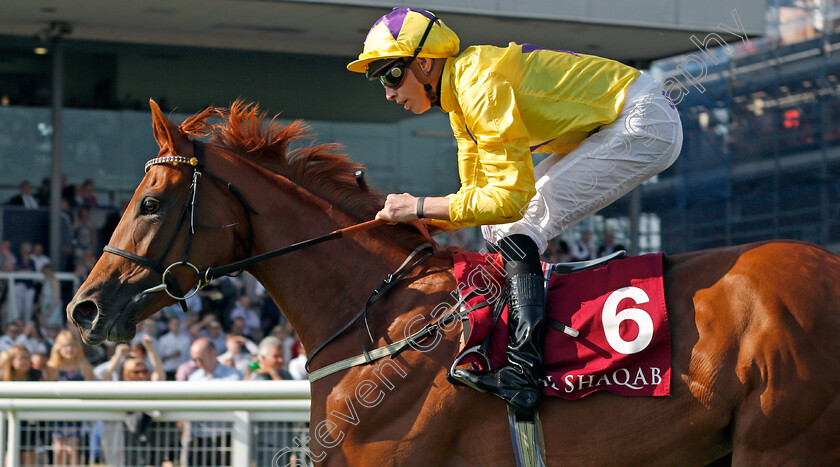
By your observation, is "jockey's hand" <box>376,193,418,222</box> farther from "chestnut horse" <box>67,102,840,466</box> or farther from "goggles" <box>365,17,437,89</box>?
"goggles" <box>365,17,437,89</box>

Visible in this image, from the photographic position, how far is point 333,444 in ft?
9.02

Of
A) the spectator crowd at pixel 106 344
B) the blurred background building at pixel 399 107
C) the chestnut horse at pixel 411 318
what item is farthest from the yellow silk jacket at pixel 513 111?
the blurred background building at pixel 399 107

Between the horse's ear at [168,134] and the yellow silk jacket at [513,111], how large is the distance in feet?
3.03

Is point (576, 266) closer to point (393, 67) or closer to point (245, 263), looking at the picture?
point (393, 67)

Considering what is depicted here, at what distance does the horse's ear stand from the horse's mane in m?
0.09

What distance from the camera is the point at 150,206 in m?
2.94

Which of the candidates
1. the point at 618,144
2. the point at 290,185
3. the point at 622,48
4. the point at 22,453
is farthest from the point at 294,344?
the point at 622,48

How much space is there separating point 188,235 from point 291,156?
1.63 ft

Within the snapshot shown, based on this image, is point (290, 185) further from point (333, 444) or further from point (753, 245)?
point (753, 245)

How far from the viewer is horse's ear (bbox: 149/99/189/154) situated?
2990 millimetres

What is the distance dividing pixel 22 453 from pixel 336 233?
2.32 metres

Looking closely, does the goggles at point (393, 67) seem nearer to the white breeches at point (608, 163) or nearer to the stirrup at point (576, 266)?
the white breeches at point (608, 163)

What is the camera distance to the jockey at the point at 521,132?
2.68 meters

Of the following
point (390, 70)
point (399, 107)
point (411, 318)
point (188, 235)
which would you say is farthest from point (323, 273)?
point (399, 107)
